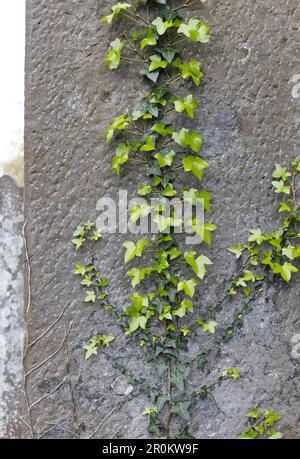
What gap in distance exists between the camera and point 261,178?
1.78 metres

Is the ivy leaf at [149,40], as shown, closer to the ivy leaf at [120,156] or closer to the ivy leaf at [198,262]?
the ivy leaf at [120,156]

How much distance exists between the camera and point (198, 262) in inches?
66.5

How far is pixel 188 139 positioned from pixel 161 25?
0.45 meters

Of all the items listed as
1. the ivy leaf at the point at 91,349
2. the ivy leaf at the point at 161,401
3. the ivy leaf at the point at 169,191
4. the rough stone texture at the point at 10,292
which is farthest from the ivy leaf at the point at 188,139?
the ivy leaf at the point at 161,401

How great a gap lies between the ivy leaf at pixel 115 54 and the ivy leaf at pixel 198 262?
80cm

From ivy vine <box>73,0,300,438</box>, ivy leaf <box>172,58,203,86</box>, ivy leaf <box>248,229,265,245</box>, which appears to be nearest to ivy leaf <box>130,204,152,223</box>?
ivy vine <box>73,0,300,438</box>

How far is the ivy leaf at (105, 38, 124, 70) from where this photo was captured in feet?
5.54

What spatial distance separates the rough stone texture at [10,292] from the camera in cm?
187

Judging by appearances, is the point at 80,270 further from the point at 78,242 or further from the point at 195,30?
the point at 195,30

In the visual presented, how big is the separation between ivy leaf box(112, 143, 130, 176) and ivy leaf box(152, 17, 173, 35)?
453 mm

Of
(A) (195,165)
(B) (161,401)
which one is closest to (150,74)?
(A) (195,165)

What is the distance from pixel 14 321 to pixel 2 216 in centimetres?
46

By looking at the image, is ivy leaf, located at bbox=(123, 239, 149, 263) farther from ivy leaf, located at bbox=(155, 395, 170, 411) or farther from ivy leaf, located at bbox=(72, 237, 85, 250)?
ivy leaf, located at bbox=(155, 395, 170, 411)

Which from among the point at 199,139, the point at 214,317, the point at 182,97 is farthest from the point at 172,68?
the point at 214,317
